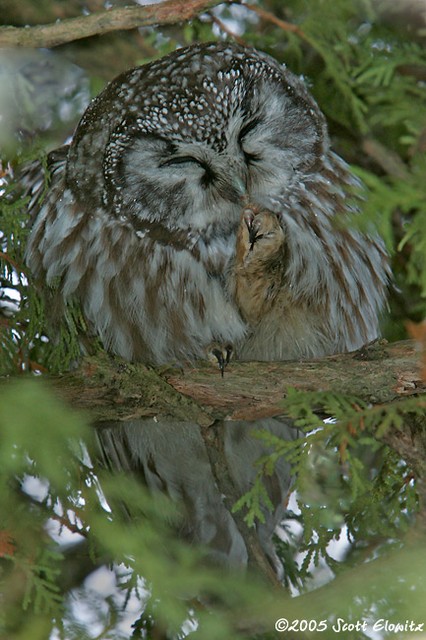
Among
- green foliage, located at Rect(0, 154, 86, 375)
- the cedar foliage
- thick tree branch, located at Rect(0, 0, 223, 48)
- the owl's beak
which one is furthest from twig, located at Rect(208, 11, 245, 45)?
green foliage, located at Rect(0, 154, 86, 375)

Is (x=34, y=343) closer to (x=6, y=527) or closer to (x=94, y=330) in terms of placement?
(x=94, y=330)

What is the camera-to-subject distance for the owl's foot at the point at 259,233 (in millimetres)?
2404

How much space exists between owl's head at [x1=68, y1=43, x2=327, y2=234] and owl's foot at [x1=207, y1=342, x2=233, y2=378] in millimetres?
414

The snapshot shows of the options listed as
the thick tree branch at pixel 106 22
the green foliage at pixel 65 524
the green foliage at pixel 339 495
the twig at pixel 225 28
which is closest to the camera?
the green foliage at pixel 65 524

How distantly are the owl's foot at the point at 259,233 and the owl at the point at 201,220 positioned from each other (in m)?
0.20

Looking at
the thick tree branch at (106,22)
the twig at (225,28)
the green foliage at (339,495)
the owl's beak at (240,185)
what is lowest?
the green foliage at (339,495)

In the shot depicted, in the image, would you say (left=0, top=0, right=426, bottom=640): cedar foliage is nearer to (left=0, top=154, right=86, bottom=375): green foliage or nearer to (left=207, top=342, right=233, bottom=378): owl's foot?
(left=0, top=154, right=86, bottom=375): green foliage

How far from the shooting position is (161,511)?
98.7 inches

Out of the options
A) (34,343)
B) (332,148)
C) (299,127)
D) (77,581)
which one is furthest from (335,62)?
(77,581)

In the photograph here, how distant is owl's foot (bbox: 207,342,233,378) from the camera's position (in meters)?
2.77

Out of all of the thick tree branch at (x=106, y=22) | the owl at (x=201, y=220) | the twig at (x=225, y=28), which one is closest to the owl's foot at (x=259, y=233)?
the owl at (x=201, y=220)

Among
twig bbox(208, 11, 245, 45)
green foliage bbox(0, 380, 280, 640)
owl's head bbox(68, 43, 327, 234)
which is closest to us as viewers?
green foliage bbox(0, 380, 280, 640)

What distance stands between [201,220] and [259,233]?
0.54 m

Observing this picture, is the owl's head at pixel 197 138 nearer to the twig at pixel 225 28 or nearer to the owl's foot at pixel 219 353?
the twig at pixel 225 28
